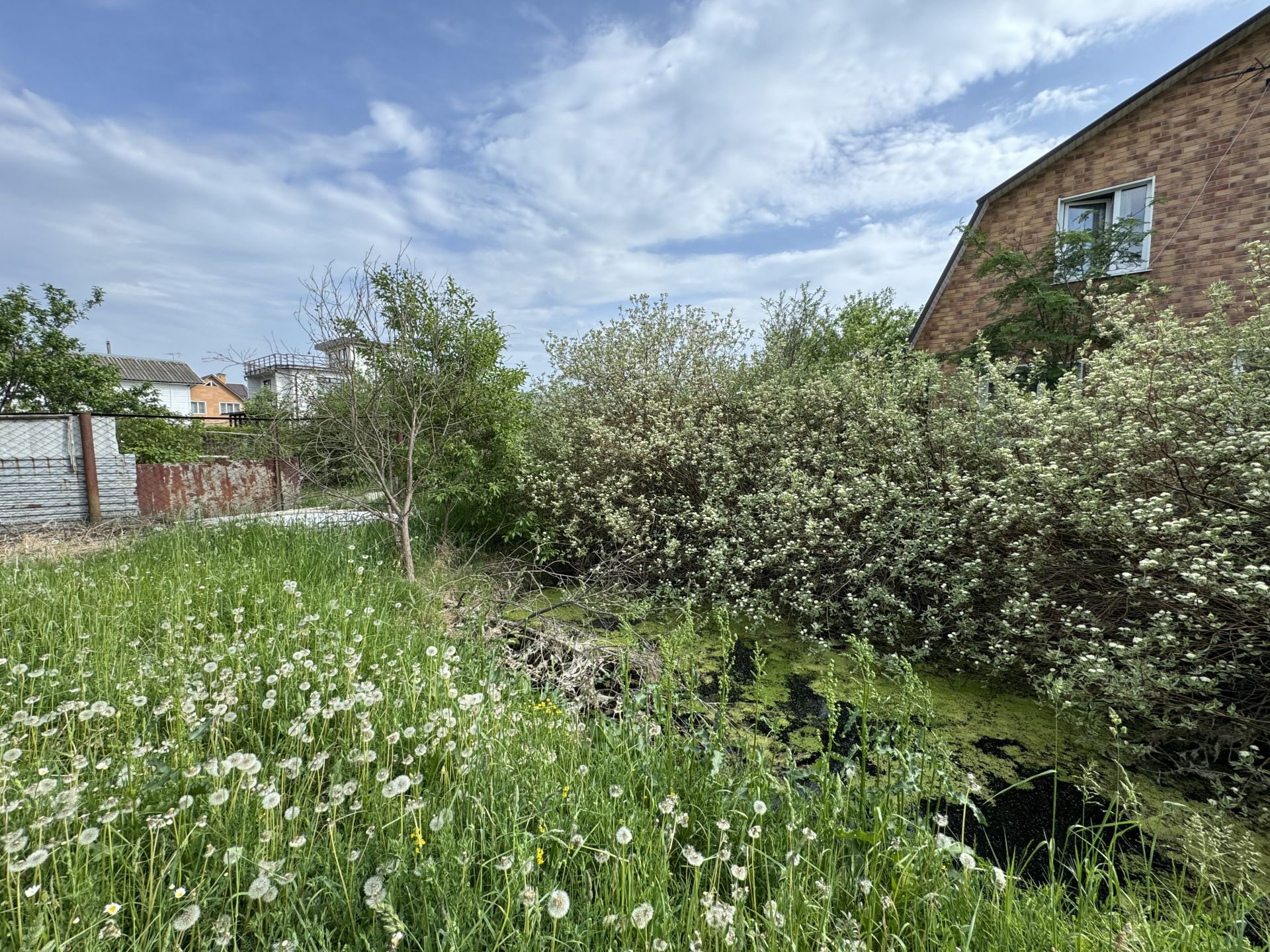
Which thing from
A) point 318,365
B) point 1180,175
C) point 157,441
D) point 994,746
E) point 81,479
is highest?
point 1180,175

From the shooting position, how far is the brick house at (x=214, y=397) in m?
48.2

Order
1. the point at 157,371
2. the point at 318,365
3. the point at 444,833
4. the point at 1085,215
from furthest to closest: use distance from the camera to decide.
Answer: the point at 157,371, the point at 1085,215, the point at 318,365, the point at 444,833

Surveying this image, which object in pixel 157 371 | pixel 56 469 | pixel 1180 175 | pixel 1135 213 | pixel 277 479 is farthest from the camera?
pixel 157 371

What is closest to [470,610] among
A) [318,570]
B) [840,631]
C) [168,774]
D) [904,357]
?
[318,570]

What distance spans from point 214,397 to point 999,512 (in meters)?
61.9

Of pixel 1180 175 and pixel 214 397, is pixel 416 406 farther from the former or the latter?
pixel 214 397

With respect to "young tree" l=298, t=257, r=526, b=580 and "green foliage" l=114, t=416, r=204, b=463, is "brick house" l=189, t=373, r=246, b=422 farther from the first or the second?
"young tree" l=298, t=257, r=526, b=580

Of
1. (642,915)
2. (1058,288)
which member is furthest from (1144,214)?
(642,915)

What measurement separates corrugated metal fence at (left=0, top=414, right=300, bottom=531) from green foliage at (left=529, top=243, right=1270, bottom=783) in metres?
4.86

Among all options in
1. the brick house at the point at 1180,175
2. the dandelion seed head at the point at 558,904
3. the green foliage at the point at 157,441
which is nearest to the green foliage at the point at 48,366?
the green foliage at the point at 157,441

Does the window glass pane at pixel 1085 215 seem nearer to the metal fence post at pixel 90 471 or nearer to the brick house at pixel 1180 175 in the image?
the brick house at pixel 1180 175

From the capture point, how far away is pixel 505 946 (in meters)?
1.26

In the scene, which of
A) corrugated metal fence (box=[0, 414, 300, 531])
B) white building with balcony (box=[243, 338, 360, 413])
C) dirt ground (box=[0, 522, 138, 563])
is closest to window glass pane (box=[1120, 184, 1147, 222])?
white building with balcony (box=[243, 338, 360, 413])

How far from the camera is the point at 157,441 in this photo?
10.5 meters
